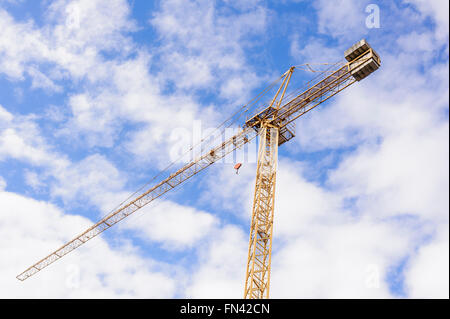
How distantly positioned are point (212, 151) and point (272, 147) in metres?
9.64

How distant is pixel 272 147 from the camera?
47594mm

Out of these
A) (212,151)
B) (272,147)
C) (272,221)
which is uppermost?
(212,151)
